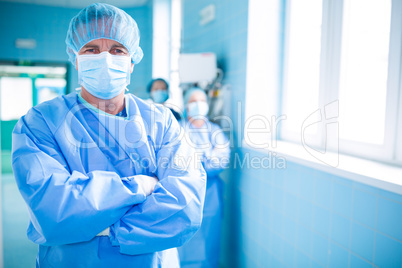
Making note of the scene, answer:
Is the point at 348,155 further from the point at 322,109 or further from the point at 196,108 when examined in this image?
the point at 196,108

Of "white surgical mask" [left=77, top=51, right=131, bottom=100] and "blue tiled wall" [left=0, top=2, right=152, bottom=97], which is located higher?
"blue tiled wall" [left=0, top=2, right=152, bottom=97]

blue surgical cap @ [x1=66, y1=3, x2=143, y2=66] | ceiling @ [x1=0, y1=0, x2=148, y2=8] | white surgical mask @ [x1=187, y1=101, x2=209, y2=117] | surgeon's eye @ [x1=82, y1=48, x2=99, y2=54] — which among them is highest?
ceiling @ [x1=0, y1=0, x2=148, y2=8]

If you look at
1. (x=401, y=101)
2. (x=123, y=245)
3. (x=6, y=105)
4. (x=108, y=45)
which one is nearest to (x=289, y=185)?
(x=401, y=101)

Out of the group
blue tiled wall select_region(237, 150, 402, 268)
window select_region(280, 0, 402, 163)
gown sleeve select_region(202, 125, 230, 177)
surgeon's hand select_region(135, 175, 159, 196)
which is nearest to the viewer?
surgeon's hand select_region(135, 175, 159, 196)

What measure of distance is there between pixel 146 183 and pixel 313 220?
3.06 feet

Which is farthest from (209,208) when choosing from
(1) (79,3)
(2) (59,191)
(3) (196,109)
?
(1) (79,3)

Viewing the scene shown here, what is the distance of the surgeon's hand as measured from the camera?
876 mm

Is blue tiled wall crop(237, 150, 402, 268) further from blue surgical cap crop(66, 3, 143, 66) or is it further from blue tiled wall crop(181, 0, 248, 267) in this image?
blue surgical cap crop(66, 3, 143, 66)

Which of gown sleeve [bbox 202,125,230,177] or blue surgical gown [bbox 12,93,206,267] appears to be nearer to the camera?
blue surgical gown [bbox 12,93,206,267]

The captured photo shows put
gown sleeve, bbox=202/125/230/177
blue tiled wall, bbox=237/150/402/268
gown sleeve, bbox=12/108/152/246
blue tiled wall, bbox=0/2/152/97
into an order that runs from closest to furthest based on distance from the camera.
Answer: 1. gown sleeve, bbox=12/108/152/246
2. blue tiled wall, bbox=0/2/152/97
3. blue tiled wall, bbox=237/150/402/268
4. gown sleeve, bbox=202/125/230/177

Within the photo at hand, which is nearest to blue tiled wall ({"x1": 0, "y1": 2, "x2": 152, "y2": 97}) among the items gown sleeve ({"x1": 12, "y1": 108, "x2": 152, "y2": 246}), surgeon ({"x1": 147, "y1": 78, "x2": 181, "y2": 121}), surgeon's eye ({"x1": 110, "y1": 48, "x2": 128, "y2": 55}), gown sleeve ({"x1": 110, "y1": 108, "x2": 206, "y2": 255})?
surgeon's eye ({"x1": 110, "y1": 48, "x2": 128, "y2": 55})

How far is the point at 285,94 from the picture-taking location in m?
2.04

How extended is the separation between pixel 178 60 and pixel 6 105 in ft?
4.55

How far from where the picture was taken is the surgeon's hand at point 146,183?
34.5 inches
